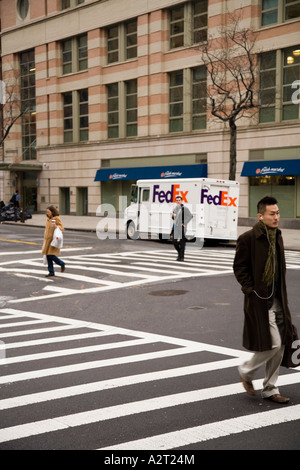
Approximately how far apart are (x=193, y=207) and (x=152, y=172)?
47.3 feet

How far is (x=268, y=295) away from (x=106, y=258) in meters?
13.0

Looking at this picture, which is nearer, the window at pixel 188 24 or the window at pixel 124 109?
the window at pixel 188 24

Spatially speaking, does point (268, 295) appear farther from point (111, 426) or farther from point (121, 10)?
point (121, 10)

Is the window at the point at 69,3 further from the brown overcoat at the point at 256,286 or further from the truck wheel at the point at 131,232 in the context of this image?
the brown overcoat at the point at 256,286

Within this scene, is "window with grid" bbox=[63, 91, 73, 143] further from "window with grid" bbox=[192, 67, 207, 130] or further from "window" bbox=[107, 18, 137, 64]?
"window with grid" bbox=[192, 67, 207, 130]

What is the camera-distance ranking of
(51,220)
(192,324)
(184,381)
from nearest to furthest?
(184,381), (192,324), (51,220)

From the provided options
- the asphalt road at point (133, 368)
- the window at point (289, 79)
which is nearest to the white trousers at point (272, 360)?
the asphalt road at point (133, 368)

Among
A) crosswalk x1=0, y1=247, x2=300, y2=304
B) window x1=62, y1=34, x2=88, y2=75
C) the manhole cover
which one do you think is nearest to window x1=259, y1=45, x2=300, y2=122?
crosswalk x1=0, y1=247, x2=300, y2=304

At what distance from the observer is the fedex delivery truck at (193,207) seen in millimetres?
22500

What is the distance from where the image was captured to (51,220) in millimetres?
14234

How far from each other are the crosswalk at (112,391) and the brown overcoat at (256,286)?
2.17ft

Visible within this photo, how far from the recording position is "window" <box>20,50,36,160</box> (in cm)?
4656

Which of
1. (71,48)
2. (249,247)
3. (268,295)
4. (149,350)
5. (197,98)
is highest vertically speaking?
(71,48)

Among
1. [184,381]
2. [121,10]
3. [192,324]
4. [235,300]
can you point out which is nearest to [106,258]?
[235,300]
